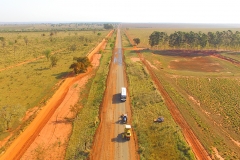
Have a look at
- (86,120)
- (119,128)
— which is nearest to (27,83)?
(86,120)

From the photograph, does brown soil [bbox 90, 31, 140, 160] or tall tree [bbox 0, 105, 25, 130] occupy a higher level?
tall tree [bbox 0, 105, 25, 130]

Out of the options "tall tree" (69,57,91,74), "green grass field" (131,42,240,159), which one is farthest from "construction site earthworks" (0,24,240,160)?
"tall tree" (69,57,91,74)

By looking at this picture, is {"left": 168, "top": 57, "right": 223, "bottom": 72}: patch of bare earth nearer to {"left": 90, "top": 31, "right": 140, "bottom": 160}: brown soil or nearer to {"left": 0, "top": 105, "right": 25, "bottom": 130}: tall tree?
{"left": 90, "top": 31, "right": 140, "bottom": 160}: brown soil

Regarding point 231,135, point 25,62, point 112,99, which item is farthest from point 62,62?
point 231,135

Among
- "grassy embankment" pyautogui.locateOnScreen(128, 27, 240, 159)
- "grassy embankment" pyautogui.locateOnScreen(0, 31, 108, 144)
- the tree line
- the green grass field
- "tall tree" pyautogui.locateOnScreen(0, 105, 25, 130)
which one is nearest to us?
"grassy embankment" pyautogui.locateOnScreen(128, 27, 240, 159)

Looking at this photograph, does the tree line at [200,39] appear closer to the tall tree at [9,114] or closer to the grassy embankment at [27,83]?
the grassy embankment at [27,83]

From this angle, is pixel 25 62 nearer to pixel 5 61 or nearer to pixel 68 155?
pixel 5 61
